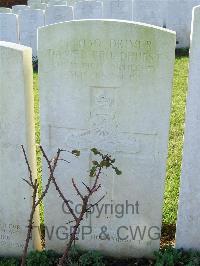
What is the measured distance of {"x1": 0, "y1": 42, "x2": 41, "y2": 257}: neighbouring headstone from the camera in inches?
126

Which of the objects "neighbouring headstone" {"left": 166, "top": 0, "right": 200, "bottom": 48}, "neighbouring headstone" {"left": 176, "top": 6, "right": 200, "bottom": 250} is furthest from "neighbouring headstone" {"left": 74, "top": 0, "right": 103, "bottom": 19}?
"neighbouring headstone" {"left": 176, "top": 6, "right": 200, "bottom": 250}

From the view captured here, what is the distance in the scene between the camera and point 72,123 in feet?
11.0

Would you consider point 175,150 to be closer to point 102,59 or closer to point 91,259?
point 91,259

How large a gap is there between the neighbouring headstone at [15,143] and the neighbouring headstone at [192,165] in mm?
1108

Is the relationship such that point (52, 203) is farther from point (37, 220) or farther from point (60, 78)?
point (60, 78)

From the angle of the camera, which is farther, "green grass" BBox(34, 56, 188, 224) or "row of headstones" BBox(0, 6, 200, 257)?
"green grass" BBox(34, 56, 188, 224)

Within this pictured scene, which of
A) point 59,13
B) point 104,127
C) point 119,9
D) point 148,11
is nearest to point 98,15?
point 119,9

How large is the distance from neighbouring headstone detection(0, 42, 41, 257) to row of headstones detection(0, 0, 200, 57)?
662cm

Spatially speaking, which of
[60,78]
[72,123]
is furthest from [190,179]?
[60,78]

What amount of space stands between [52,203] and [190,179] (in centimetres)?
105

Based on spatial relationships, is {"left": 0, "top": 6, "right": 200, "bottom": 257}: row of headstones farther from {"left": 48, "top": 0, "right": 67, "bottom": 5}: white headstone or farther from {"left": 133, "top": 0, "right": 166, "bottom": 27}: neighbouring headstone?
{"left": 48, "top": 0, "right": 67, "bottom": 5}: white headstone

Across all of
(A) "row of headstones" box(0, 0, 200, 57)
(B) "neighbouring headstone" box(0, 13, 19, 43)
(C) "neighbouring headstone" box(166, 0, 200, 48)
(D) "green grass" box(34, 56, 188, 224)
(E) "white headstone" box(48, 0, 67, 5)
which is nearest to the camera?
(D) "green grass" box(34, 56, 188, 224)

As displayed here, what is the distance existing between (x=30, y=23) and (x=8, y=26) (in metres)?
0.67

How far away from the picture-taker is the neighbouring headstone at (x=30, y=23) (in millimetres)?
10062
